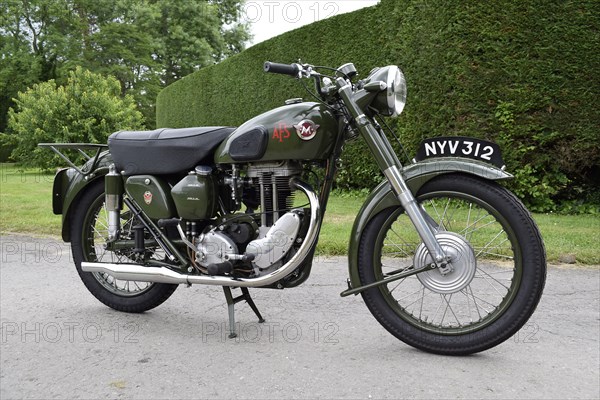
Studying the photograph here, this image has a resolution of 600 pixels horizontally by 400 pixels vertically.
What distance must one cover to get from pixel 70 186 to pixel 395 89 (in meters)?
2.18

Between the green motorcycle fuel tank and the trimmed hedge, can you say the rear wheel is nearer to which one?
the green motorcycle fuel tank

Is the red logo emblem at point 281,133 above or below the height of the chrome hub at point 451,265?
above

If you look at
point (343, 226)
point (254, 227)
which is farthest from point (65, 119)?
point (254, 227)

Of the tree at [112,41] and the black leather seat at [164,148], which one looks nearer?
the black leather seat at [164,148]

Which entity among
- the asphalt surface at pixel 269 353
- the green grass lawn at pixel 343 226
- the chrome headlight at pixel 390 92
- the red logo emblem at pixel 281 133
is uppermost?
the chrome headlight at pixel 390 92

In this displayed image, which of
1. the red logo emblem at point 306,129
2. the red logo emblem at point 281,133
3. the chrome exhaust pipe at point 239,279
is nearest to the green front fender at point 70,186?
the chrome exhaust pipe at point 239,279

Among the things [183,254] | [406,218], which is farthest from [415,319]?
[183,254]

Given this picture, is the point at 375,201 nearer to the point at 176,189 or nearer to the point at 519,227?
the point at 519,227

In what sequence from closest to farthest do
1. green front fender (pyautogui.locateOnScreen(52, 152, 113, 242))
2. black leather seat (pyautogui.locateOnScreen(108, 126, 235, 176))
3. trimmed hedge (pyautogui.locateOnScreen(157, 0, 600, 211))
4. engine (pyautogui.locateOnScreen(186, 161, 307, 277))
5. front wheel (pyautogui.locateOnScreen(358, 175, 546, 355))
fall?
front wheel (pyautogui.locateOnScreen(358, 175, 546, 355)), engine (pyautogui.locateOnScreen(186, 161, 307, 277)), black leather seat (pyautogui.locateOnScreen(108, 126, 235, 176)), green front fender (pyautogui.locateOnScreen(52, 152, 113, 242)), trimmed hedge (pyautogui.locateOnScreen(157, 0, 600, 211))

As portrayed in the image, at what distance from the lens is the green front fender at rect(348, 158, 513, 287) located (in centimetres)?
254

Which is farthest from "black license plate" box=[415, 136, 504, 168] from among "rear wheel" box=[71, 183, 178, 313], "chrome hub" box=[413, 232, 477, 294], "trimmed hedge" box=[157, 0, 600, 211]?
"trimmed hedge" box=[157, 0, 600, 211]

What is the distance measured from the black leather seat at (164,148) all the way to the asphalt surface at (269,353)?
3.01 ft

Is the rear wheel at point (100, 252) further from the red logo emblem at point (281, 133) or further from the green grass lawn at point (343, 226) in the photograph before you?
the green grass lawn at point (343, 226)

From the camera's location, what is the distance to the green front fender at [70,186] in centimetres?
344
